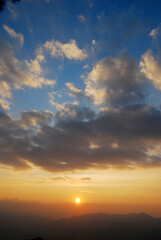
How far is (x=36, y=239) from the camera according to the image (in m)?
37.7

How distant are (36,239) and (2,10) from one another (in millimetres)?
47947

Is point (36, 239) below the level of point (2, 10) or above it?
below

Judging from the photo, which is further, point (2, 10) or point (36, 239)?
point (36, 239)

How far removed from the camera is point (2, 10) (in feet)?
66.3

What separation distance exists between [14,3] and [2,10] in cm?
200

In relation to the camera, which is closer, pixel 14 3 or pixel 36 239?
pixel 14 3

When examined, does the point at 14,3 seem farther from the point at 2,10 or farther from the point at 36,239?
the point at 36,239

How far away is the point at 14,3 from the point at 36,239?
48.7 meters

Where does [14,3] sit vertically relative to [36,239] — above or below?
above

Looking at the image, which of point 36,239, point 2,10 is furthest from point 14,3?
point 36,239
